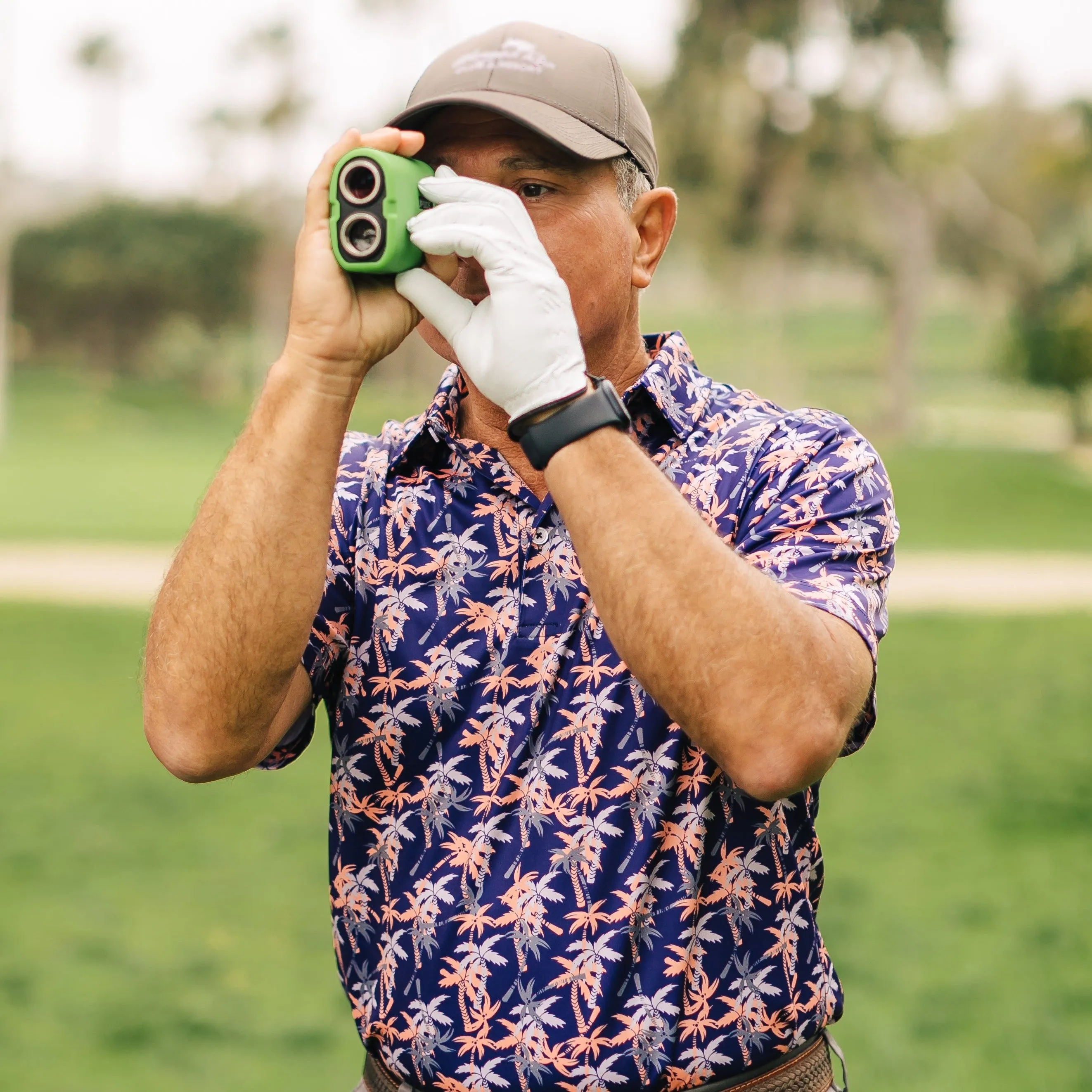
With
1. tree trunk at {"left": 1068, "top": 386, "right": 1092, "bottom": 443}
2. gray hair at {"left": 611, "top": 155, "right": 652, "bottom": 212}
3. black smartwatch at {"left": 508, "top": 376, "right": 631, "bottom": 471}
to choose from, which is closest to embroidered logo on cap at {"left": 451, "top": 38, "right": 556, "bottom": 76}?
gray hair at {"left": 611, "top": 155, "right": 652, "bottom": 212}

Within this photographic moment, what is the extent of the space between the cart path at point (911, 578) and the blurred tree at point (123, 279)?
30.6 m

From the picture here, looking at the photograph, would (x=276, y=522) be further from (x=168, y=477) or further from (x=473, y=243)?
(x=168, y=477)

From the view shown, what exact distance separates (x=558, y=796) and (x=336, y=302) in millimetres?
697

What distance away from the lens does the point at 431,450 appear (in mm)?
2096

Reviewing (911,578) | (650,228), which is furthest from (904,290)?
(650,228)

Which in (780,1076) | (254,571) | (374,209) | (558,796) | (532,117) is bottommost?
(780,1076)

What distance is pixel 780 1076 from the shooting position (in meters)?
1.93

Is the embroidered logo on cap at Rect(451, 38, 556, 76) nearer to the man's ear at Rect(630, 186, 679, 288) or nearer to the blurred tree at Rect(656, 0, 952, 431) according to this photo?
the man's ear at Rect(630, 186, 679, 288)

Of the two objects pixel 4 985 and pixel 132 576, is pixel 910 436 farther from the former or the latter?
pixel 4 985

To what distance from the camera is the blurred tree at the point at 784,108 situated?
32688 mm

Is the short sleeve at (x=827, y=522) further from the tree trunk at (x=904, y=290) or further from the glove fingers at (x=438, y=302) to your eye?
the tree trunk at (x=904, y=290)

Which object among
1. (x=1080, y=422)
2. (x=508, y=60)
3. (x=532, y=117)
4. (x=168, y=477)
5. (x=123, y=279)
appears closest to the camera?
(x=532, y=117)

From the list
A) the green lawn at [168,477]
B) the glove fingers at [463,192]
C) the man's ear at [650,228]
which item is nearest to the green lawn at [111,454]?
the green lawn at [168,477]

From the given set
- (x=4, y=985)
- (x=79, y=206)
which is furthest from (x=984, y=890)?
(x=79, y=206)
